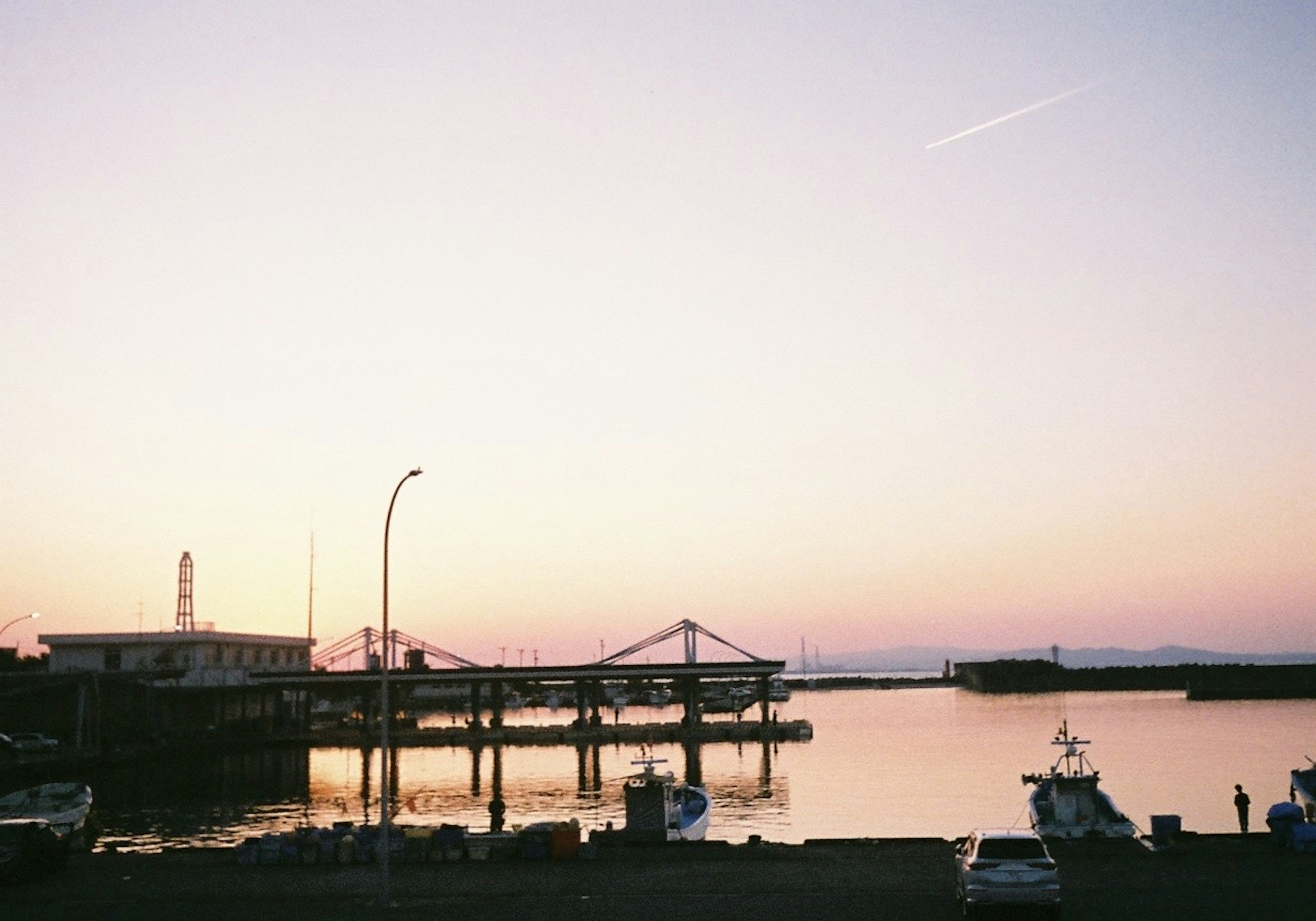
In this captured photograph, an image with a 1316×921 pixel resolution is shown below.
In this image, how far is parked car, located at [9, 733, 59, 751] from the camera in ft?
326

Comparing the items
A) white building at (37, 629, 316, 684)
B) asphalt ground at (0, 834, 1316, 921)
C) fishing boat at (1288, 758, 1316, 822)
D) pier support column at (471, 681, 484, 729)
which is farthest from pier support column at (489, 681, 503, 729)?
asphalt ground at (0, 834, 1316, 921)

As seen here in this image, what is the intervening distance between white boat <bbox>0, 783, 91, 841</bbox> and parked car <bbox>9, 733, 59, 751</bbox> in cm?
4209

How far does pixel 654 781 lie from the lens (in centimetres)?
4875

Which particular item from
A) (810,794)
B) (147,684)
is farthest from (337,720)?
(810,794)

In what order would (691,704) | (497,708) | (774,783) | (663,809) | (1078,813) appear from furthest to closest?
(497,708) < (691,704) < (774,783) < (1078,813) < (663,809)

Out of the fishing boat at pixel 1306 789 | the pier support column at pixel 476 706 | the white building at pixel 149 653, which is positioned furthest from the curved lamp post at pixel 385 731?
the pier support column at pixel 476 706

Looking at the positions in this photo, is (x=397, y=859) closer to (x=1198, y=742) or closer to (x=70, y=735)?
(x=70, y=735)

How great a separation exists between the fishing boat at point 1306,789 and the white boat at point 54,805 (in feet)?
179

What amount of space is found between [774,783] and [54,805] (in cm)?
5160

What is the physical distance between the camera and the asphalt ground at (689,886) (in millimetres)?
30562

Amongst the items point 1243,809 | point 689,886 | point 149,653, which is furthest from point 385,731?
point 149,653

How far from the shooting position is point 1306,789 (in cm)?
5519

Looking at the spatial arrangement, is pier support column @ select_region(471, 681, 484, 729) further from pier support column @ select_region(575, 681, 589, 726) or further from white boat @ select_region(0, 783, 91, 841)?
white boat @ select_region(0, 783, 91, 841)

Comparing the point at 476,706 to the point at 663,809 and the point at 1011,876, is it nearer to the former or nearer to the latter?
the point at 663,809
